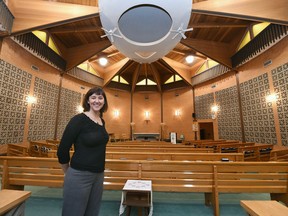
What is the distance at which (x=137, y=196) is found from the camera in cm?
191

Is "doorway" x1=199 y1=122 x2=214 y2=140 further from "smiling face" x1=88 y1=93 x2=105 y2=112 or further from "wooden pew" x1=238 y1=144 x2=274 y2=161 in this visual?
"smiling face" x1=88 y1=93 x2=105 y2=112

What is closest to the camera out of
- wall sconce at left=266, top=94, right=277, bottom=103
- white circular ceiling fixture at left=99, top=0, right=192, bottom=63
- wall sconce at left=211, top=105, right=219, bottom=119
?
white circular ceiling fixture at left=99, top=0, right=192, bottom=63

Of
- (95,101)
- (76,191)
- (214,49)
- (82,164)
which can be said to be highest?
(214,49)

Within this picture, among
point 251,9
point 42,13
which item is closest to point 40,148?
point 42,13

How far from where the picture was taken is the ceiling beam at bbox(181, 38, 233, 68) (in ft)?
24.2

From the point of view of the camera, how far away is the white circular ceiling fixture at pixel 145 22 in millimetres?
851

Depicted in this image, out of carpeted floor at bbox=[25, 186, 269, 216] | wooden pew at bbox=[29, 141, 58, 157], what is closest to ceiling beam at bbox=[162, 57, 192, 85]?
wooden pew at bbox=[29, 141, 58, 157]

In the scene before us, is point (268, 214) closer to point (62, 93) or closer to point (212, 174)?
point (212, 174)

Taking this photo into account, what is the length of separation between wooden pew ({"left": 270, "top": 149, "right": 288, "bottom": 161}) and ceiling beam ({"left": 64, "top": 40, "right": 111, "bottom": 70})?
763cm

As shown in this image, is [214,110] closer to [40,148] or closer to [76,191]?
[40,148]

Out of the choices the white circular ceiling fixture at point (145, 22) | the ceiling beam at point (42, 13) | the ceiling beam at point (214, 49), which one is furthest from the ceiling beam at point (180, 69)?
the white circular ceiling fixture at point (145, 22)

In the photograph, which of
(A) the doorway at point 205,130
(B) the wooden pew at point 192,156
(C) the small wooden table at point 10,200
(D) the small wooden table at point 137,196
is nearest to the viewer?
(C) the small wooden table at point 10,200

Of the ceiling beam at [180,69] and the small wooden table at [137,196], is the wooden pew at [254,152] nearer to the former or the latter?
A: the small wooden table at [137,196]

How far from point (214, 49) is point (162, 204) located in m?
7.78
